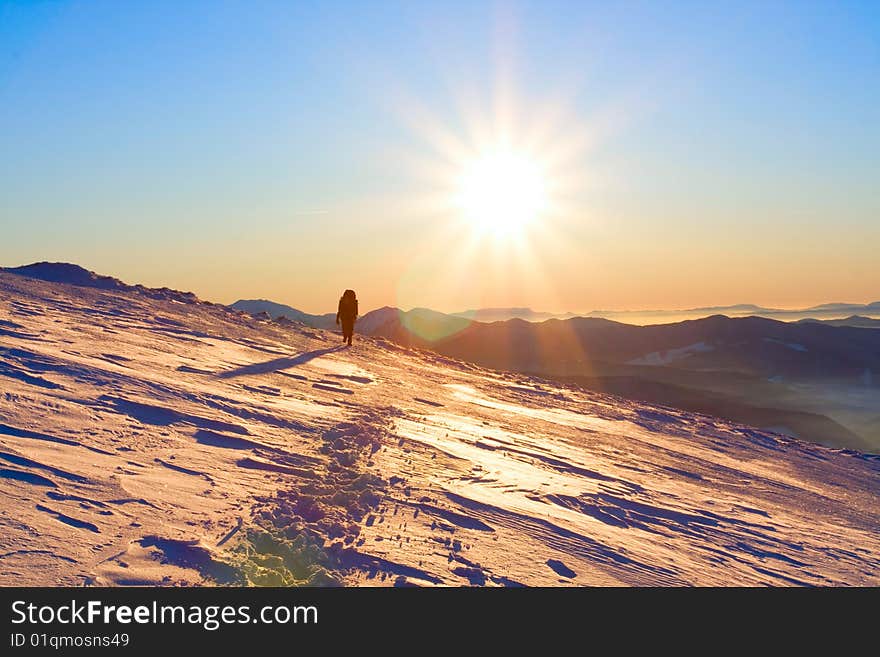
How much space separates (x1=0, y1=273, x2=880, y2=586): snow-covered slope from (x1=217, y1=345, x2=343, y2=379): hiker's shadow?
9 cm

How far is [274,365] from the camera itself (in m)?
13.2

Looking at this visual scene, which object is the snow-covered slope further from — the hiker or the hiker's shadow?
the hiker

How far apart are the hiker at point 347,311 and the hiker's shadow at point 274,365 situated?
2.00 metres

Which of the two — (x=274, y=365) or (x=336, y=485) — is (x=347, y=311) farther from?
(x=336, y=485)

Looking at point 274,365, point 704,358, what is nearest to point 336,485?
point 274,365

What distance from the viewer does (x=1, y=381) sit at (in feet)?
25.4

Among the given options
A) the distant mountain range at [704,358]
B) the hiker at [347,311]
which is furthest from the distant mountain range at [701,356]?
the hiker at [347,311]

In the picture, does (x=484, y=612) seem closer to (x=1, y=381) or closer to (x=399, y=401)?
(x=1, y=381)

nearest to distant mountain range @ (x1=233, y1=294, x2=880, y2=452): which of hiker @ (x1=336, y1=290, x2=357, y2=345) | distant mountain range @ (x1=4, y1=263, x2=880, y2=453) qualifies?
distant mountain range @ (x1=4, y1=263, x2=880, y2=453)

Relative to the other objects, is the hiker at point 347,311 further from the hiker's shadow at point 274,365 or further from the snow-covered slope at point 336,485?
the snow-covered slope at point 336,485

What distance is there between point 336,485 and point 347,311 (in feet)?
41.1

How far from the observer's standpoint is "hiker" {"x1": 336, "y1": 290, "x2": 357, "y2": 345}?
62.2ft

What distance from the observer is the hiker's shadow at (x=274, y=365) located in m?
11.5

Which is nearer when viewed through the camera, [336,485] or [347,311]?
[336,485]
